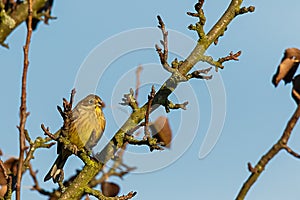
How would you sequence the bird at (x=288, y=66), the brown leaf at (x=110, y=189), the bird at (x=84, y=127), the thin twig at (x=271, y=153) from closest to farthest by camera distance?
1. the thin twig at (x=271, y=153)
2. the bird at (x=288, y=66)
3. the brown leaf at (x=110, y=189)
4. the bird at (x=84, y=127)

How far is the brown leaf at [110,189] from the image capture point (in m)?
5.37

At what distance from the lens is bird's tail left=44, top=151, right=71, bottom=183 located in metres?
7.75

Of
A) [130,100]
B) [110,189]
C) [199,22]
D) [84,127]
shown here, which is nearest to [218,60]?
[199,22]

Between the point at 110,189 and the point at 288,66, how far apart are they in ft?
8.42

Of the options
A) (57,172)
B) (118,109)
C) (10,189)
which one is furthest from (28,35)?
(57,172)

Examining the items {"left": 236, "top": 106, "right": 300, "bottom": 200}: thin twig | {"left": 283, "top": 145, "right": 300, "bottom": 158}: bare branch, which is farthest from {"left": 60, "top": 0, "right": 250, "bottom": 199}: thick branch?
{"left": 236, "top": 106, "right": 300, "bottom": 200}: thin twig

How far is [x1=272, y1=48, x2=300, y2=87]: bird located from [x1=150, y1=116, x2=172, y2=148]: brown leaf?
67.2 inches

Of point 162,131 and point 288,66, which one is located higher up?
point 162,131

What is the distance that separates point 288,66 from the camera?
3.37m

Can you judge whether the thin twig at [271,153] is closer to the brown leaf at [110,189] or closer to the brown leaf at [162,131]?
the brown leaf at [162,131]

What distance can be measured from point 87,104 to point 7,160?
10.8 feet

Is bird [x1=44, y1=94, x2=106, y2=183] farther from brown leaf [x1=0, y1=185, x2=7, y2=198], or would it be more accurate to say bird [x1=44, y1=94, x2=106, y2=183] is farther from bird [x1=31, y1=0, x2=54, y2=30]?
brown leaf [x1=0, y1=185, x2=7, y2=198]

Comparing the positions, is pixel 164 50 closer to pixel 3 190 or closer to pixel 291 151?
pixel 3 190

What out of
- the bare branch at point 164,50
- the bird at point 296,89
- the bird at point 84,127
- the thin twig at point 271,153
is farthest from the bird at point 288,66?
the bird at point 84,127
